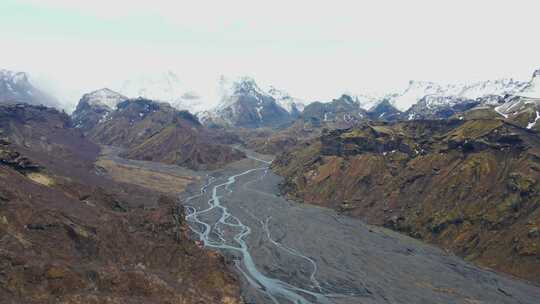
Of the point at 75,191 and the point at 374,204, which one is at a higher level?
the point at 75,191

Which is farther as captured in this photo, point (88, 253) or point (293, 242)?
point (293, 242)

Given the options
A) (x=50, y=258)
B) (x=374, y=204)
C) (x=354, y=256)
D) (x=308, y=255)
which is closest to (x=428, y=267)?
(x=354, y=256)

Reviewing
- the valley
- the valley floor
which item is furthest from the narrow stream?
the valley

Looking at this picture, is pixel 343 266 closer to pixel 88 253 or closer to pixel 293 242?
pixel 293 242

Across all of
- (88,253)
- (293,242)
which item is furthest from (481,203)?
(88,253)

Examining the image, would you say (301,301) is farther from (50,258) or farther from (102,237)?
(50,258)

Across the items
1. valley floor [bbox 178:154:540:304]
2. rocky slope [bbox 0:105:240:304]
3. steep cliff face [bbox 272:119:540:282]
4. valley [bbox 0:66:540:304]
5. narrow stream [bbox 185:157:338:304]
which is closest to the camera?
rocky slope [bbox 0:105:240:304]

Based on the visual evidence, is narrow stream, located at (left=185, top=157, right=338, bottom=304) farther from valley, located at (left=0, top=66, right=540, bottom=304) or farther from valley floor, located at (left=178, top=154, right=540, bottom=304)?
valley, located at (left=0, top=66, right=540, bottom=304)

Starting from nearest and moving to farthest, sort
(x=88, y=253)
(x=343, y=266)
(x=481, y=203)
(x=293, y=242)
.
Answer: (x=88, y=253)
(x=343, y=266)
(x=293, y=242)
(x=481, y=203)

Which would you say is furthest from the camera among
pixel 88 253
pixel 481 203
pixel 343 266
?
pixel 481 203
